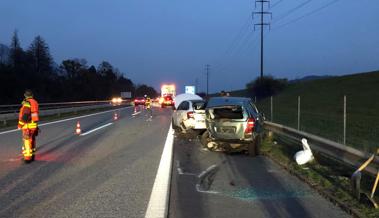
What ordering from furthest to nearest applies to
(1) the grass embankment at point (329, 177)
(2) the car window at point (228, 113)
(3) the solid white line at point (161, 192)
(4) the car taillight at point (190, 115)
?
(4) the car taillight at point (190, 115) < (2) the car window at point (228, 113) < (1) the grass embankment at point (329, 177) < (3) the solid white line at point (161, 192)

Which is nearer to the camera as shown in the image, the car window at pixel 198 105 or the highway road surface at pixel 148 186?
the highway road surface at pixel 148 186

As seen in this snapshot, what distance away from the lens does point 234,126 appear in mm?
14648

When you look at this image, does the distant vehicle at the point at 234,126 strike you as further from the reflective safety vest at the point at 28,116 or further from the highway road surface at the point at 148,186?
the reflective safety vest at the point at 28,116

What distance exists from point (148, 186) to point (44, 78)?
10996cm

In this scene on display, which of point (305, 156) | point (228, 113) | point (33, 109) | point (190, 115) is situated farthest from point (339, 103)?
point (33, 109)

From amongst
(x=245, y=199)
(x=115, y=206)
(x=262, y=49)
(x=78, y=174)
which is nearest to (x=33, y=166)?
(x=78, y=174)

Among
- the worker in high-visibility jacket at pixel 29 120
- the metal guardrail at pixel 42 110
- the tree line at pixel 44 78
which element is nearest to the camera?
the worker in high-visibility jacket at pixel 29 120

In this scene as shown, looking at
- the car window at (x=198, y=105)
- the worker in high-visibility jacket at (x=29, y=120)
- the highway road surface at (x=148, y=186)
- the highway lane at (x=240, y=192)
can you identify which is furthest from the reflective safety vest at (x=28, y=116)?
the car window at (x=198, y=105)

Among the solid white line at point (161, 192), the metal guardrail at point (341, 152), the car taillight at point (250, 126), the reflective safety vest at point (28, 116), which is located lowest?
the solid white line at point (161, 192)

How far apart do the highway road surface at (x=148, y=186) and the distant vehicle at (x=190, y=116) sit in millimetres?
2932

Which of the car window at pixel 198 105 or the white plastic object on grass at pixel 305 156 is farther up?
the car window at pixel 198 105

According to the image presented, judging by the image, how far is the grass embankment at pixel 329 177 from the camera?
7.95 m

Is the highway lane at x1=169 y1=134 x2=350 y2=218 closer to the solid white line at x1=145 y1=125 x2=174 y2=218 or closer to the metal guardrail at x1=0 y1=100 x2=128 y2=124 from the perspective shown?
the solid white line at x1=145 y1=125 x2=174 y2=218

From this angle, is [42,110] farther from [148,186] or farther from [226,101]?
[148,186]
